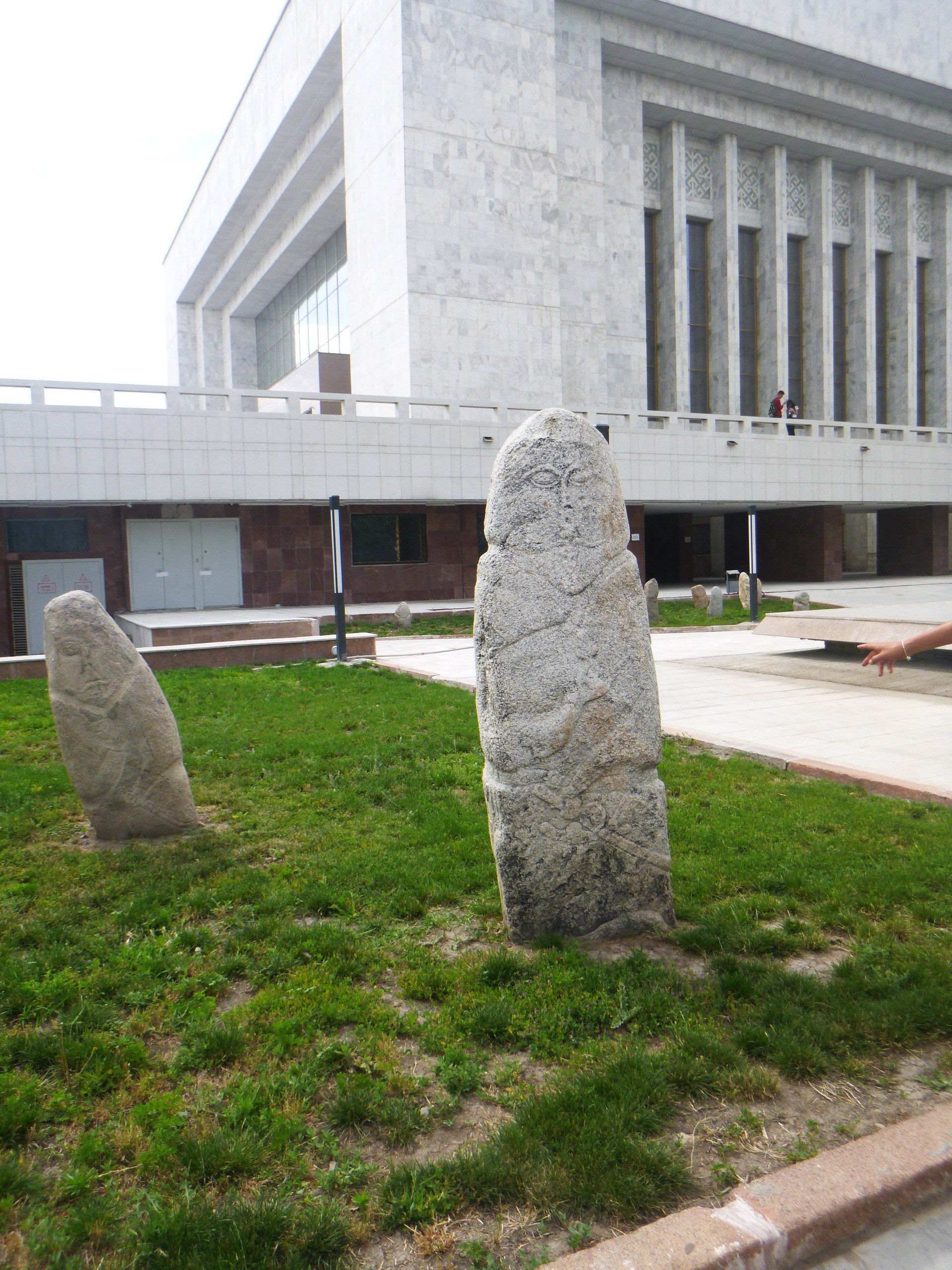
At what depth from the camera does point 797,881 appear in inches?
179

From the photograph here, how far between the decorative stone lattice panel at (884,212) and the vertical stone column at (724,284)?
30.2 feet

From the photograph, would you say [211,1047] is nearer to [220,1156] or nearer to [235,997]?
[235,997]

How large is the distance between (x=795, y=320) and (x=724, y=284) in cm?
528

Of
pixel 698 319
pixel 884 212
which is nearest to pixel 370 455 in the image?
pixel 698 319

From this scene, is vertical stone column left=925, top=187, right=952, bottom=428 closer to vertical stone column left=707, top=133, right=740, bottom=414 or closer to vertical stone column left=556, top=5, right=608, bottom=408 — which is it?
vertical stone column left=707, top=133, right=740, bottom=414

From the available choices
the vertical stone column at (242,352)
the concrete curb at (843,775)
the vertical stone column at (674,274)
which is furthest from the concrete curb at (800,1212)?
the vertical stone column at (242,352)

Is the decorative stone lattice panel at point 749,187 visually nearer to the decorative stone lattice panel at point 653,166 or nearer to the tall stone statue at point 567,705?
the decorative stone lattice panel at point 653,166

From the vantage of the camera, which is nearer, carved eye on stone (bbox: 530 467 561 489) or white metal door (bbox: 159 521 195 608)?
carved eye on stone (bbox: 530 467 561 489)

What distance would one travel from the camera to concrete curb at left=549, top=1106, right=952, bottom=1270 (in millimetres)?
2223

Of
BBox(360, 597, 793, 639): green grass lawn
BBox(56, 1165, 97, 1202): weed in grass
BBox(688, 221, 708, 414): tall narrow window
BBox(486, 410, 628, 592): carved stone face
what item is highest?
BBox(688, 221, 708, 414): tall narrow window

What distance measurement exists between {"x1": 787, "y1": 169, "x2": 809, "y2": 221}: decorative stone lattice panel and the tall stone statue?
138ft

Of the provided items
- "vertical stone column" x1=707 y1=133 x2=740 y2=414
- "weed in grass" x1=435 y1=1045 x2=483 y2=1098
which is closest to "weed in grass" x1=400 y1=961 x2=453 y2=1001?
"weed in grass" x1=435 y1=1045 x2=483 y2=1098

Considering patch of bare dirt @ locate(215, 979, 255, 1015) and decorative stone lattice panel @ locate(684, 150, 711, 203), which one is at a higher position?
decorative stone lattice panel @ locate(684, 150, 711, 203)

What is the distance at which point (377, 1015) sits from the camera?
3393mm
